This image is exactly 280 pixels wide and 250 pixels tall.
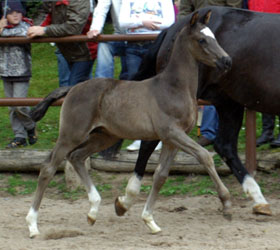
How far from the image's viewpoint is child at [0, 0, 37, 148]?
7.06 meters

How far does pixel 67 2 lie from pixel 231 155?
7.88ft

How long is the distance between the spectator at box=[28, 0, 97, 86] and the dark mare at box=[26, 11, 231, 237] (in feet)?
5.43

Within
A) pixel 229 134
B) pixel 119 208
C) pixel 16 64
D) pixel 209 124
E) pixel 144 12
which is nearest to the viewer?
pixel 119 208

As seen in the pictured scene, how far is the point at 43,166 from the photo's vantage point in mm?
5238

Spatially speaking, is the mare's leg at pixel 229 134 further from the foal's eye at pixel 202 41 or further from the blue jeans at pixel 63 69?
the blue jeans at pixel 63 69

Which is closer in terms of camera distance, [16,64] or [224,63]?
[224,63]

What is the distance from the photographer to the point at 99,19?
22.4ft

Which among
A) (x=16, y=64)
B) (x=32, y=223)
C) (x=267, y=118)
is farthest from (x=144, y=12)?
(x=32, y=223)

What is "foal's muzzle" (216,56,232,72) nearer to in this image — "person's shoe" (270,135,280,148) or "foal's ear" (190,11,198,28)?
"foal's ear" (190,11,198,28)

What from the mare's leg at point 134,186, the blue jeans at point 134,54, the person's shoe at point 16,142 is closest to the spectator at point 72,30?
the blue jeans at point 134,54

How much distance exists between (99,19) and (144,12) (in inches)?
22.9

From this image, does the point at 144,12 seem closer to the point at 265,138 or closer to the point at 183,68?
the point at 183,68

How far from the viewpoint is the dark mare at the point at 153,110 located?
493 centimetres

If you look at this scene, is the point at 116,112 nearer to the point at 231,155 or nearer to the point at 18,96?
the point at 231,155
